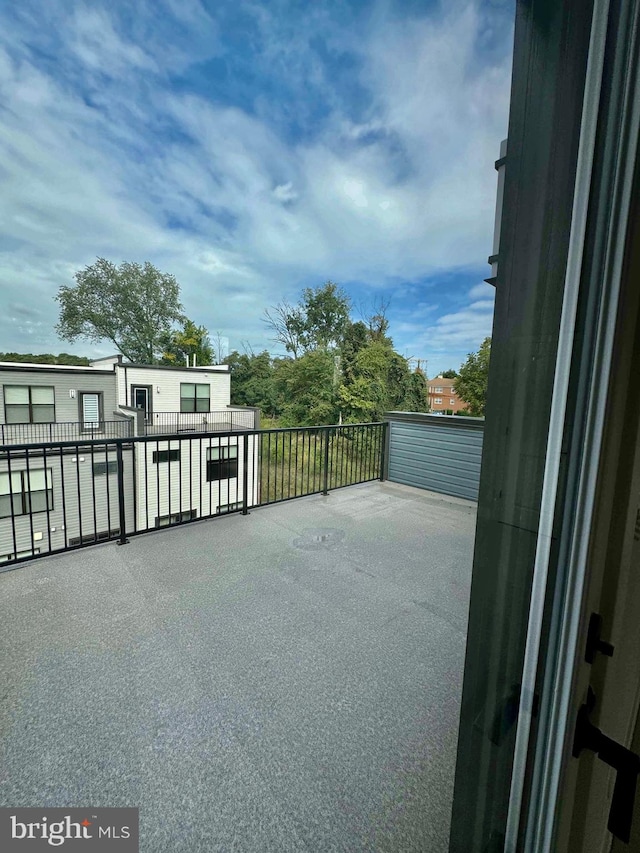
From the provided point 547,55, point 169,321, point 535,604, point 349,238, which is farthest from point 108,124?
point 169,321

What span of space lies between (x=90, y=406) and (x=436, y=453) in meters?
9.26

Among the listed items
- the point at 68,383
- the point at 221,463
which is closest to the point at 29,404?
the point at 68,383

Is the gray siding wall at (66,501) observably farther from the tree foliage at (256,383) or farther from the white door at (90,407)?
the tree foliage at (256,383)

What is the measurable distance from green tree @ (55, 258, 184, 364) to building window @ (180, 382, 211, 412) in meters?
6.59

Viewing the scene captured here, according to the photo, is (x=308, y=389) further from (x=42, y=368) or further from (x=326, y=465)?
(x=326, y=465)

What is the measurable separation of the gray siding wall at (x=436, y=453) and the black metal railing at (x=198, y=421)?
580cm

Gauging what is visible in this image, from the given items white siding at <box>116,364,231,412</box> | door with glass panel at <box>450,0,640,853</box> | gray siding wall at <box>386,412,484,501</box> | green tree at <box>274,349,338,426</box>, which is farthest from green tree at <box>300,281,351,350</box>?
door with glass panel at <box>450,0,640,853</box>

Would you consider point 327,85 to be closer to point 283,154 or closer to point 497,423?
point 283,154

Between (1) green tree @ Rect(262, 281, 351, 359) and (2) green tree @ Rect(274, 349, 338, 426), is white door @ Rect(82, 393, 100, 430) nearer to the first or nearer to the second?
(2) green tree @ Rect(274, 349, 338, 426)

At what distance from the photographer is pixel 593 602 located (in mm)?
473

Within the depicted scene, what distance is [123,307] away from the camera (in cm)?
1480

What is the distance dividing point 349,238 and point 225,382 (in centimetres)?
572

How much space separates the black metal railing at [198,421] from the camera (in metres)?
9.68

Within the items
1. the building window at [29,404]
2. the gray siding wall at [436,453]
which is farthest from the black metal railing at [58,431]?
the gray siding wall at [436,453]
